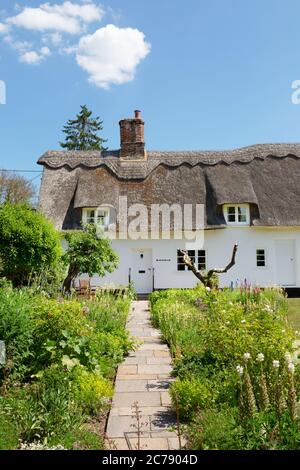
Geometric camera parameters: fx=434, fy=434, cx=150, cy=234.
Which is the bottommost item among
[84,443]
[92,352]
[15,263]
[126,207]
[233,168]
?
[84,443]

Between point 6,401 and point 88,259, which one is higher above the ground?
point 88,259

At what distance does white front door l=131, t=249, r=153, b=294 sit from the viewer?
19688 mm

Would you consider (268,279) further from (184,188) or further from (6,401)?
(6,401)

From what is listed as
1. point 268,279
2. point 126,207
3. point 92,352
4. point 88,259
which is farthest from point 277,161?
point 92,352

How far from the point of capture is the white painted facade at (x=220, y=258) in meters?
19.6

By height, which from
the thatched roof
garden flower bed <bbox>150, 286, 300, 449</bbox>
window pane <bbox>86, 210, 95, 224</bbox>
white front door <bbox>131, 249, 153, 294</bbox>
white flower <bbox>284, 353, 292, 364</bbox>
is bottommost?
garden flower bed <bbox>150, 286, 300, 449</bbox>

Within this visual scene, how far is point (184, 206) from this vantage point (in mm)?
20406

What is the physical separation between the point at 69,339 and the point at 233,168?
1781 centimetres

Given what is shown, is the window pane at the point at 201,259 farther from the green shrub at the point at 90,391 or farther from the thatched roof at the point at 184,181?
the green shrub at the point at 90,391

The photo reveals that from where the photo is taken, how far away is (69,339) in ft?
18.8

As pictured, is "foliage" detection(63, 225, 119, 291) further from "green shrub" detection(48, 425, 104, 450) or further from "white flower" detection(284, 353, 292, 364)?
"white flower" detection(284, 353, 292, 364)

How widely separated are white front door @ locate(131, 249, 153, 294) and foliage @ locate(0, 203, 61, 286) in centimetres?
683

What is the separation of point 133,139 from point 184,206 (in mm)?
5152

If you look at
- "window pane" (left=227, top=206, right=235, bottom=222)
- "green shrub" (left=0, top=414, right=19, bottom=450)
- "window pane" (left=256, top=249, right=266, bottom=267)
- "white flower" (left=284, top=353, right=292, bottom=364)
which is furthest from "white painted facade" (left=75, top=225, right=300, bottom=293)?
"white flower" (left=284, top=353, right=292, bottom=364)
